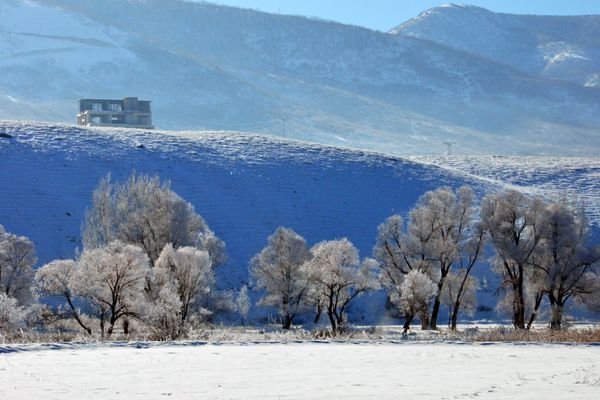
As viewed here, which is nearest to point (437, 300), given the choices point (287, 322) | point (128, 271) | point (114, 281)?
point (287, 322)

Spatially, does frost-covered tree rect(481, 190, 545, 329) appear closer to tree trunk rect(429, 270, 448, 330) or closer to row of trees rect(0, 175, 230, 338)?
tree trunk rect(429, 270, 448, 330)

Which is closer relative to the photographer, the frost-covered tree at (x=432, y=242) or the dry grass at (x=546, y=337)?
the dry grass at (x=546, y=337)

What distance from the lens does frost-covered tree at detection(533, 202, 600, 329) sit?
152 feet

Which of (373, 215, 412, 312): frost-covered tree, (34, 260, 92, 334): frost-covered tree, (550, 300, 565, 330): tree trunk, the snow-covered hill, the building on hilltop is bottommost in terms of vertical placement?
(550, 300, 565, 330): tree trunk

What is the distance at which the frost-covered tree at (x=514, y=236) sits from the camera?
46438mm

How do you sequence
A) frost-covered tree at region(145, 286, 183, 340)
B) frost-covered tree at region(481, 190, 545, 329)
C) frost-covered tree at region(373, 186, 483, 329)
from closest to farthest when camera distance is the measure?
frost-covered tree at region(145, 286, 183, 340), frost-covered tree at region(481, 190, 545, 329), frost-covered tree at region(373, 186, 483, 329)

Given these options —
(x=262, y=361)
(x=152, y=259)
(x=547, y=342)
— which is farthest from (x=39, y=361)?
(x=152, y=259)

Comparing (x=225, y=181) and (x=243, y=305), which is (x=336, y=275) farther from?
(x=225, y=181)

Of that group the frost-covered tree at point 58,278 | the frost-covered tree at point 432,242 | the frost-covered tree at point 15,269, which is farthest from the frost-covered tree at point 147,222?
the frost-covered tree at point 432,242

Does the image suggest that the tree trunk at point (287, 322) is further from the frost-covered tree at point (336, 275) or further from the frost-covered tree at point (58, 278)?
the frost-covered tree at point (58, 278)

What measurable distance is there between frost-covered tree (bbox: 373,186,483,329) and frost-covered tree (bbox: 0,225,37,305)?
68.2 ft

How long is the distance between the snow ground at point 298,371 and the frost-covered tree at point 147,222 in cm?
2416

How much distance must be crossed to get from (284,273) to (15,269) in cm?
1601

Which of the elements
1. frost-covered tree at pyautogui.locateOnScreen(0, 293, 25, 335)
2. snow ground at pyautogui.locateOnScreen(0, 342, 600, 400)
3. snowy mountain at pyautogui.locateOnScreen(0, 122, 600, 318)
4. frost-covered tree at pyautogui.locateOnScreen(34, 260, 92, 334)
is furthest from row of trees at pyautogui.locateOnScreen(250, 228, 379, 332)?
snow ground at pyautogui.locateOnScreen(0, 342, 600, 400)
